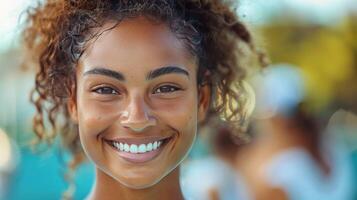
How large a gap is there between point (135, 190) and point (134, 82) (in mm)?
324

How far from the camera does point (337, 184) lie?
3598mm

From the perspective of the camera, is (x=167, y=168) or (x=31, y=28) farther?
(x=31, y=28)

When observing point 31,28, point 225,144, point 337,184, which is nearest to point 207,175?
point 225,144

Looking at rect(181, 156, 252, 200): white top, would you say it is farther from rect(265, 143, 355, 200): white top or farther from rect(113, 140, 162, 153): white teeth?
rect(113, 140, 162, 153): white teeth

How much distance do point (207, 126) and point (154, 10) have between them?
0.67 meters

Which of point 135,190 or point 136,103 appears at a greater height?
point 136,103

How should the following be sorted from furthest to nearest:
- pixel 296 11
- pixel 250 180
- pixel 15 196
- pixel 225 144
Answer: pixel 296 11 < pixel 15 196 < pixel 225 144 < pixel 250 180

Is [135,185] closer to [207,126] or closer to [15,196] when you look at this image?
[207,126]

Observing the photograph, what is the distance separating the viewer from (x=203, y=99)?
221cm

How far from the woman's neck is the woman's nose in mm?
234

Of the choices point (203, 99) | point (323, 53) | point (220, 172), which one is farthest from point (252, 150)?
point (323, 53)

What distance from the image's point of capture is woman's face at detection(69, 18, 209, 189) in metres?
1.96

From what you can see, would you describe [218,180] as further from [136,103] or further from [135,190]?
[136,103]

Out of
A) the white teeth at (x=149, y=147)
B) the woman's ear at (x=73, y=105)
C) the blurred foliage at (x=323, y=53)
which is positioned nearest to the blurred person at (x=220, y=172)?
the woman's ear at (x=73, y=105)
